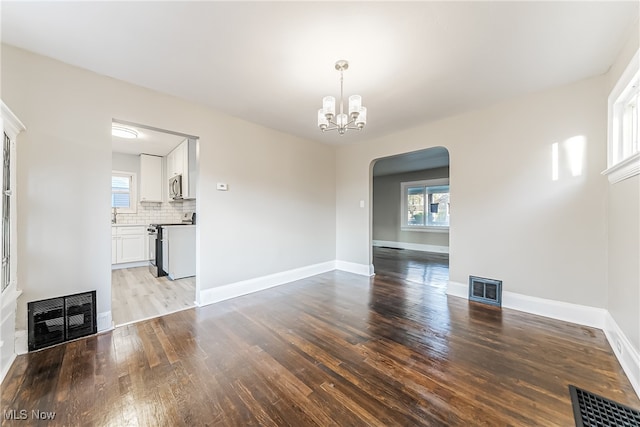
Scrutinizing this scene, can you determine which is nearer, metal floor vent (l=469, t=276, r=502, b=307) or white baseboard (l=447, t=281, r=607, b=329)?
white baseboard (l=447, t=281, r=607, b=329)

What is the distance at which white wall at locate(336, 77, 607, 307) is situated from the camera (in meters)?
2.56

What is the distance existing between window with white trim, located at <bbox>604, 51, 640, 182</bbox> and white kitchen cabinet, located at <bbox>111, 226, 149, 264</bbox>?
7215mm

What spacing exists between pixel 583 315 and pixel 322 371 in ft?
9.35

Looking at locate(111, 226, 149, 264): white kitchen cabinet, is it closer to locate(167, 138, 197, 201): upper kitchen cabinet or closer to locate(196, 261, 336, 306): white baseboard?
locate(167, 138, 197, 201): upper kitchen cabinet

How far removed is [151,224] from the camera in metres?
5.21

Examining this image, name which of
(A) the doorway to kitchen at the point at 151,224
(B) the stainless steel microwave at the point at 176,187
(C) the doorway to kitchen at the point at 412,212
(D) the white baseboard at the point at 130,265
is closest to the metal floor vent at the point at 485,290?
(C) the doorway to kitchen at the point at 412,212

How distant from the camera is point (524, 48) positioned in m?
2.05

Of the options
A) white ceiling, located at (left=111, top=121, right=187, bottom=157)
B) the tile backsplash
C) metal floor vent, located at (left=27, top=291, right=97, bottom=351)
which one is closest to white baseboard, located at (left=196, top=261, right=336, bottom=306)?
Answer: metal floor vent, located at (left=27, top=291, right=97, bottom=351)

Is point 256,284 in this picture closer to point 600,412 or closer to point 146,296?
point 146,296

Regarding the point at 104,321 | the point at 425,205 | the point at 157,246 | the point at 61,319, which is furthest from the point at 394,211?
the point at 61,319

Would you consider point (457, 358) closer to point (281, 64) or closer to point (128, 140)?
point (281, 64)

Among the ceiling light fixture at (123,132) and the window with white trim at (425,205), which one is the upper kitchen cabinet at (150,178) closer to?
the ceiling light fixture at (123,132)

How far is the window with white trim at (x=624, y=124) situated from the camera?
1.88 m

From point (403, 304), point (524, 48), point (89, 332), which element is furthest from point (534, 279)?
point (89, 332)
